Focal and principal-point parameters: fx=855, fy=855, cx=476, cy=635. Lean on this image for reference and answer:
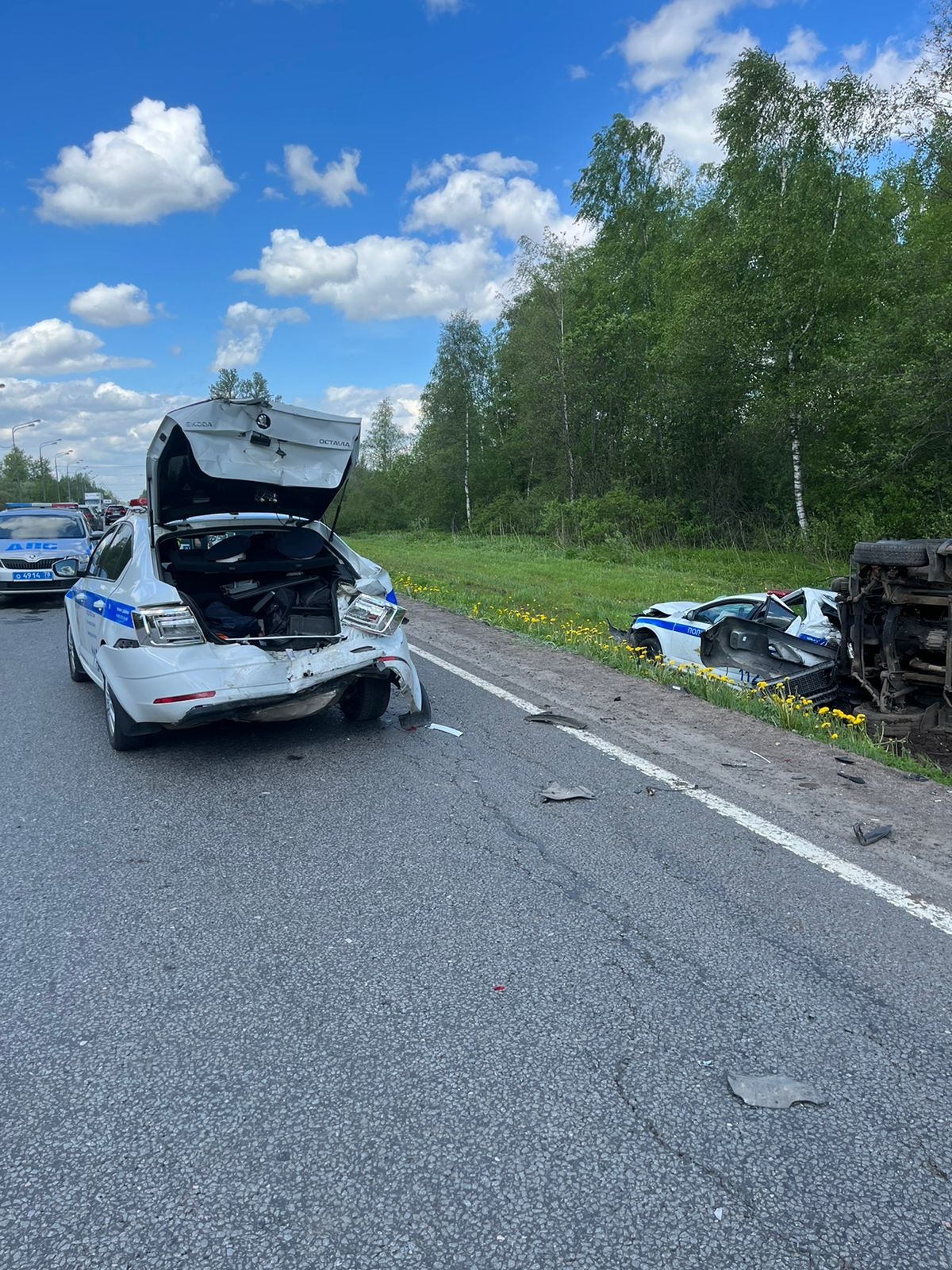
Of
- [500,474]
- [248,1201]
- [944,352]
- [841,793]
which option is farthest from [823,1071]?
[500,474]

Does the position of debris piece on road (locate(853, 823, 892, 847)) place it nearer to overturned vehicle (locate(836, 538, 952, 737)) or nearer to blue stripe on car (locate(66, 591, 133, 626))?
overturned vehicle (locate(836, 538, 952, 737))

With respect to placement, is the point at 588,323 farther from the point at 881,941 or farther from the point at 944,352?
the point at 881,941

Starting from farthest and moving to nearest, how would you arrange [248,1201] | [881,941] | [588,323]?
1. [588,323]
2. [881,941]
3. [248,1201]

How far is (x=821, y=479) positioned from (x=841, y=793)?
907 inches

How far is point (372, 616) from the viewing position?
236 inches

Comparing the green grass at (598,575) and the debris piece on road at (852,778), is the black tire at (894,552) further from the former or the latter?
the green grass at (598,575)

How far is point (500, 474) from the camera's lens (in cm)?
4969

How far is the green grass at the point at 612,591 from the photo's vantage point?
7.01 metres

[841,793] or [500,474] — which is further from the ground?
[500,474]

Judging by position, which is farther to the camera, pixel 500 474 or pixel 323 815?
pixel 500 474

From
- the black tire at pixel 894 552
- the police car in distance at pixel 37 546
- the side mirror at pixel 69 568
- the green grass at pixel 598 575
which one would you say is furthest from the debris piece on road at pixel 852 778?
the police car in distance at pixel 37 546

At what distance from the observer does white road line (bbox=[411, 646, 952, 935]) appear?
139 inches

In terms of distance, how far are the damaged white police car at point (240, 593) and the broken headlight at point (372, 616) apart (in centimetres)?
1

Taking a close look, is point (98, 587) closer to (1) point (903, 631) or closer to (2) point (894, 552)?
(2) point (894, 552)
